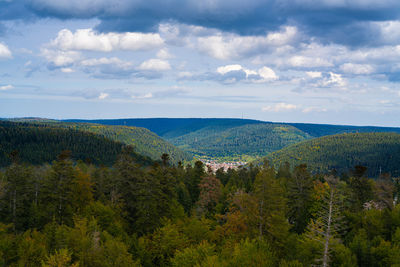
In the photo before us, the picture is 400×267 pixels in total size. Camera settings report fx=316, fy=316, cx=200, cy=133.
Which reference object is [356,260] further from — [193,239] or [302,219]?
[302,219]

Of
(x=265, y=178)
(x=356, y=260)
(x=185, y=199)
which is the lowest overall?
(x=185, y=199)

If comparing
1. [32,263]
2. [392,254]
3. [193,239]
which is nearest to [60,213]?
[32,263]

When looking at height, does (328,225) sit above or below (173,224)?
above

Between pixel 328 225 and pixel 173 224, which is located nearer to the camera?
pixel 328 225

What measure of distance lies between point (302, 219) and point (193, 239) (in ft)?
84.8

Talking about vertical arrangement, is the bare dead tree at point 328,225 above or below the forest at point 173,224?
above

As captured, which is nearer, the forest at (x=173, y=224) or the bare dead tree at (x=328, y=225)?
the bare dead tree at (x=328, y=225)

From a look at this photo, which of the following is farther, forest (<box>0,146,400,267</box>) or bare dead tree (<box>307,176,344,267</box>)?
forest (<box>0,146,400,267</box>)

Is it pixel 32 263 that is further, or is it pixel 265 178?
pixel 265 178

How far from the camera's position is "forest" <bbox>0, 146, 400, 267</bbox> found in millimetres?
37188

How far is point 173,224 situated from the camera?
54812 millimetres

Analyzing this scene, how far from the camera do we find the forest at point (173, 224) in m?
37.2

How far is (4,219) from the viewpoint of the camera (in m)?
56.2

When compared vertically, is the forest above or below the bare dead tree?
below
